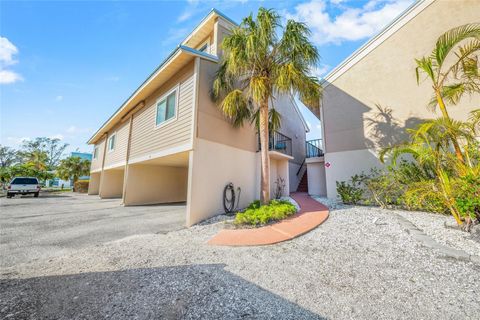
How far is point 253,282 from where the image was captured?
2.43 m

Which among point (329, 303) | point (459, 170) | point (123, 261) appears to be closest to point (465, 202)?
point (459, 170)

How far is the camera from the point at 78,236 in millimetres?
4656

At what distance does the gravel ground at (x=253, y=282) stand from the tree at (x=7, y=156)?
45934mm

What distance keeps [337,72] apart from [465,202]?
7.56 m

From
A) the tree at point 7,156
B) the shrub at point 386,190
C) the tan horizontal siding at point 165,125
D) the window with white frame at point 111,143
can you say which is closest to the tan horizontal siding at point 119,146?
the window with white frame at point 111,143

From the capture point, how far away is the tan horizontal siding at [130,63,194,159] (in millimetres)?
6363

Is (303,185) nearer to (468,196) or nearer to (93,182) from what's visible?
(468,196)

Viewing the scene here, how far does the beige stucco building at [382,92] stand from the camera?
6773mm

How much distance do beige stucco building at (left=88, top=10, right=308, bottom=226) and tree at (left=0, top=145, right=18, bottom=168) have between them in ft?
118

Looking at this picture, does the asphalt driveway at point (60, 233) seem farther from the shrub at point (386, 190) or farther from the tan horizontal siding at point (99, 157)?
the tan horizontal siding at point (99, 157)

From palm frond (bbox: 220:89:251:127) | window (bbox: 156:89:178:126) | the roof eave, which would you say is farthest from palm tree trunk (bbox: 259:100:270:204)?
window (bbox: 156:89:178:126)

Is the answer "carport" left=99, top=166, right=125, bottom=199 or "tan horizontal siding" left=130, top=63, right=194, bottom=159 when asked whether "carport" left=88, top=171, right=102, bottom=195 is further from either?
"tan horizontal siding" left=130, top=63, right=194, bottom=159

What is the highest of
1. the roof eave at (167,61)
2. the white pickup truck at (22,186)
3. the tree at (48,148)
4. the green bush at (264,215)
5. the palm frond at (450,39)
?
the tree at (48,148)

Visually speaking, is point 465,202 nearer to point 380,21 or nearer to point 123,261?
point 123,261
